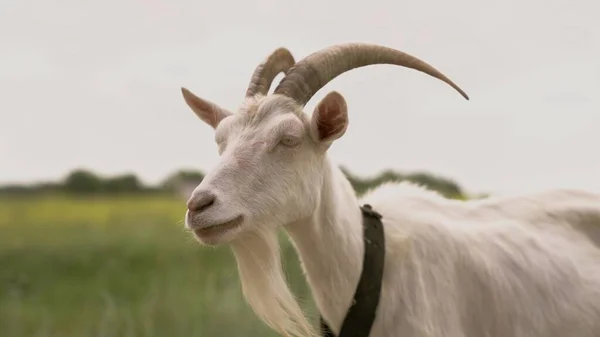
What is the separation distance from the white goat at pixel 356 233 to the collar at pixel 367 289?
42 mm

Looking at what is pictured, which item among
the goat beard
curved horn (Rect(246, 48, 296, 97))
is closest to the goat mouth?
the goat beard

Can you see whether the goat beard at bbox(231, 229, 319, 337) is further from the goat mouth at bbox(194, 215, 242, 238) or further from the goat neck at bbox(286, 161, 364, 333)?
the goat mouth at bbox(194, 215, 242, 238)

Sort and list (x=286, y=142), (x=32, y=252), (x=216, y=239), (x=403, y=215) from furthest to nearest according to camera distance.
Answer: (x=32, y=252), (x=403, y=215), (x=286, y=142), (x=216, y=239)

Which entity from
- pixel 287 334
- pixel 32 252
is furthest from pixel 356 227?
pixel 32 252

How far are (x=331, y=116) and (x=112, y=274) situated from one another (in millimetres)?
5163

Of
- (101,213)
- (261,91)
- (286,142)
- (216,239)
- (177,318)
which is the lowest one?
(177,318)

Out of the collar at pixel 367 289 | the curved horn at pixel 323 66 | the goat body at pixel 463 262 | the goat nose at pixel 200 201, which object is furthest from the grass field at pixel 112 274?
the goat nose at pixel 200 201

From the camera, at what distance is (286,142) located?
2434 mm

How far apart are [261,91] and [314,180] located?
509 millimetres

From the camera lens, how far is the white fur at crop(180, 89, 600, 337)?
2402mm

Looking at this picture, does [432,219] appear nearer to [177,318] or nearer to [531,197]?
[531,197]

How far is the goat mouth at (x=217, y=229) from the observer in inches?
89.0

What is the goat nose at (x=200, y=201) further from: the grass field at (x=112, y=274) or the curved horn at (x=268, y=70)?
the grass field at (x=112, y=274)

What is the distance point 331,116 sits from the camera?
2.46 metres
